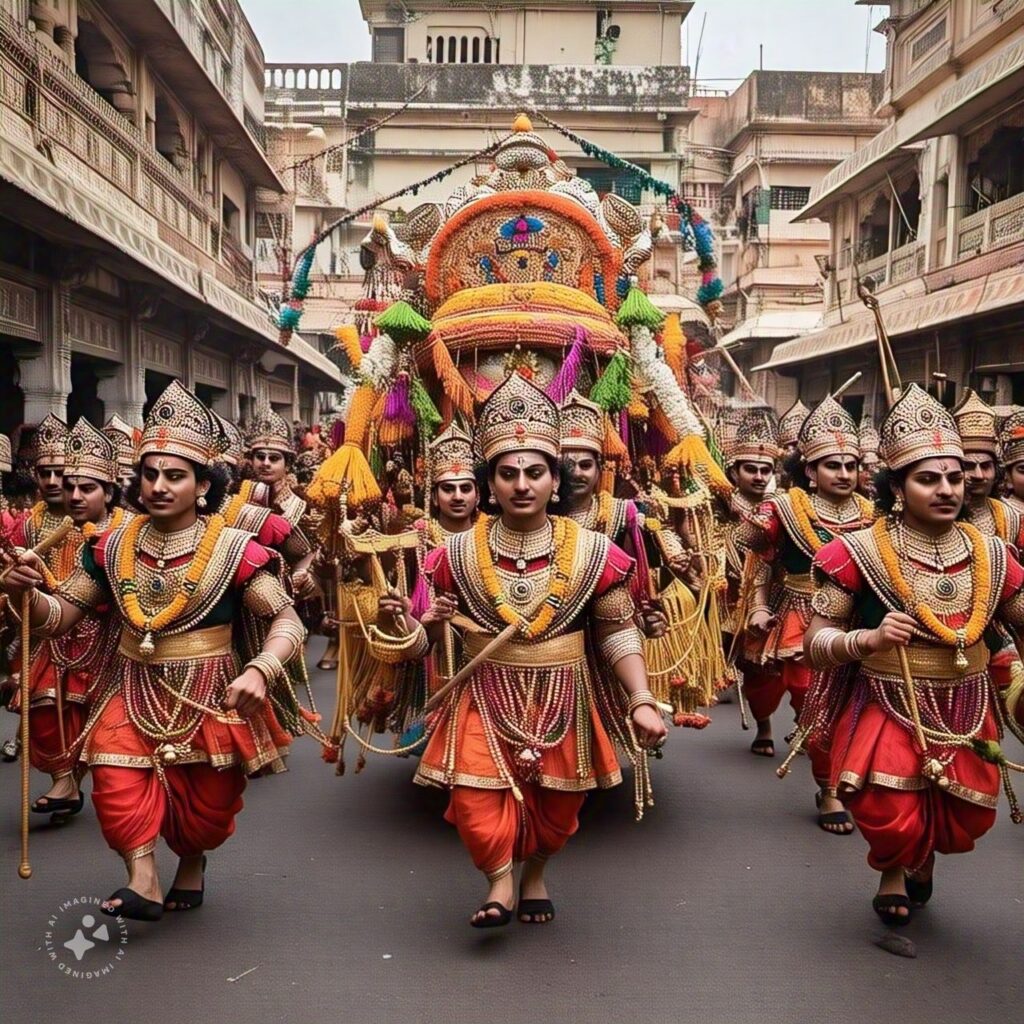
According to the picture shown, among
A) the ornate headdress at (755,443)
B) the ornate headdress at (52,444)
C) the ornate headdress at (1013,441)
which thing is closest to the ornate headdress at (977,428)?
the ornate headdress at (1013,441)

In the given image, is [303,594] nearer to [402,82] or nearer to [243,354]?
[243,354]

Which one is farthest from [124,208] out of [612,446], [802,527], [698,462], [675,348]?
[802,527]

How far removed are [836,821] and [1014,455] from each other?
2.14 m

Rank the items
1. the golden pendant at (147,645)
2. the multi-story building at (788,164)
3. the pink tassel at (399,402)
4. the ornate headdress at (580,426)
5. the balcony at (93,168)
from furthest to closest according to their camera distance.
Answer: the multi-story building at (788,164) < the balcony at (93,168) < the pink tassel at (399,402) < the ornate headdress at (580,426) < the golden pendant at (147,645)

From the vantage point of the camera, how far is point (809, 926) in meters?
3.82

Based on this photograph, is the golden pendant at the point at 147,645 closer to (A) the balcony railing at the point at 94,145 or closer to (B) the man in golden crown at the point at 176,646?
(B) the man in golden crown at the point at 176,646

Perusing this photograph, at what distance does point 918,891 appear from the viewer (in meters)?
3.91

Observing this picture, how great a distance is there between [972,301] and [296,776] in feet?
35.2

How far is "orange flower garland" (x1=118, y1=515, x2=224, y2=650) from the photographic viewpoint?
363 centimetres

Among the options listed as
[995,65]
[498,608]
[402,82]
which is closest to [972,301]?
[995,65]

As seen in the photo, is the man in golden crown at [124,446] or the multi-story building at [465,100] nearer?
the man in golden crown at [124,446]

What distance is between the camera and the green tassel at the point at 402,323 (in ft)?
18.7

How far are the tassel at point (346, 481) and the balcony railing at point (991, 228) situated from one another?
1126cm

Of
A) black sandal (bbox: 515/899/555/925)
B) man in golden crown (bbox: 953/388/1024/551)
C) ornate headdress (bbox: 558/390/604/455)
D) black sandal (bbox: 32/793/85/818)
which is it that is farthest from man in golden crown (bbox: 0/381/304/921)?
man in golden crown (bbox: 953/388/1024/551)
